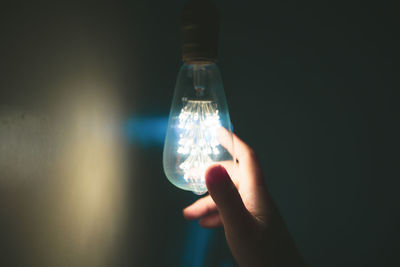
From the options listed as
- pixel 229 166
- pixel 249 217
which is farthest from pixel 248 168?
pixel 249 217

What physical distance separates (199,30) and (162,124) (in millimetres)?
315

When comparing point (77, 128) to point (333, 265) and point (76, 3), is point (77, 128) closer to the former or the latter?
point (76, 3)

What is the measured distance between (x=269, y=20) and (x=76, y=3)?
0.50m

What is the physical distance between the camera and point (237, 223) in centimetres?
46

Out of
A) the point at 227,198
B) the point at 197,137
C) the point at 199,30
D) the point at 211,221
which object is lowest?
the point at 211,221

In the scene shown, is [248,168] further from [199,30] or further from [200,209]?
[199,30]

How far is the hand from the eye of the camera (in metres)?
0.45

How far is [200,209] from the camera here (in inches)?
28.4

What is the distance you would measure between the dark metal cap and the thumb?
0.70 feet

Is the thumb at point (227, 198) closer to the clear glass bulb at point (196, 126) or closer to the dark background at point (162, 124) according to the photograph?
the clear glass bulb at point (196, 126)

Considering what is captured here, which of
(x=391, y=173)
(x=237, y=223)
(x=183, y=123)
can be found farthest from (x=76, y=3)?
(x=391, y=173)

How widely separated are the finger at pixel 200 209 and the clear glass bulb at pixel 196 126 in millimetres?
192

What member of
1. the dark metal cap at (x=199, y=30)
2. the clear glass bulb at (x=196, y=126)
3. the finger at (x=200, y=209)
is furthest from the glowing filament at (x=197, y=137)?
the finger at (x=200, y=209)

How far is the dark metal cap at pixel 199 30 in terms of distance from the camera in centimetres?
45
